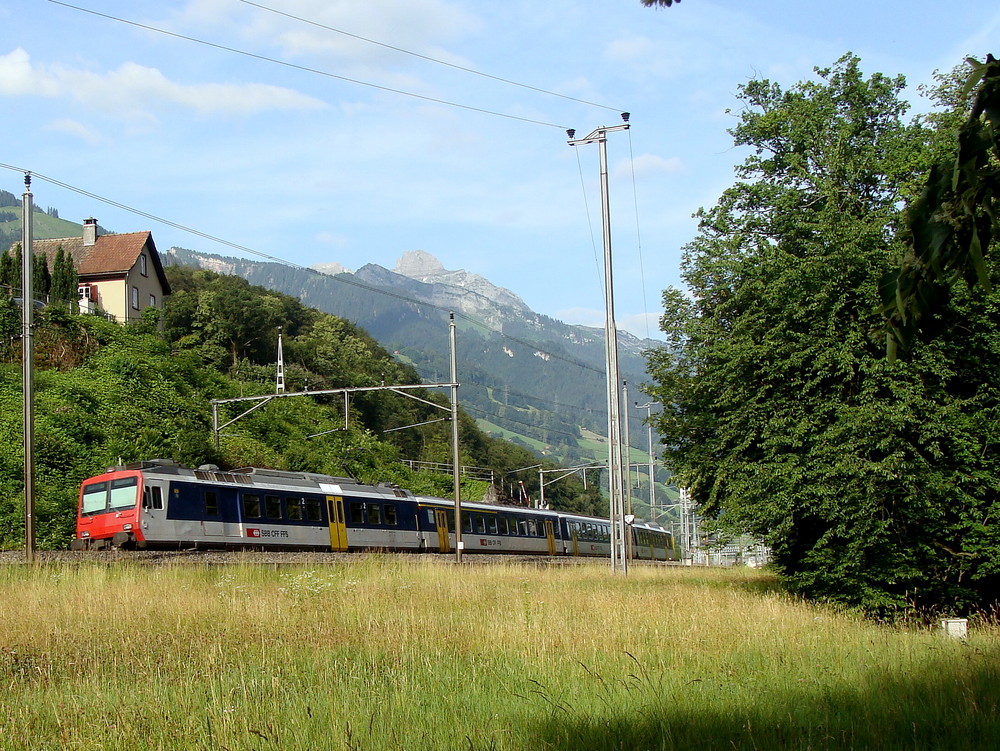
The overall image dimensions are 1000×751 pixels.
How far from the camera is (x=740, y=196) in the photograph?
2367cm

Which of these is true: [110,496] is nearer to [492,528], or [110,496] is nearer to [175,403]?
[175,403]

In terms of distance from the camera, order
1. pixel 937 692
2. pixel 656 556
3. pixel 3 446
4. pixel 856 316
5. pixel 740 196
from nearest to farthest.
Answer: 1. pixel 937 692
2. pixel 856 316
3. pixel 740 196
4. pixel 3 446
5. pixel 656 556

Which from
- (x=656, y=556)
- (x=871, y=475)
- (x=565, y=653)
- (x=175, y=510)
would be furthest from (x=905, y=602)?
(x=656, y=556)

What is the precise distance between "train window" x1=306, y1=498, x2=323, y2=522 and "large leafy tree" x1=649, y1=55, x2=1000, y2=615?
15.2m

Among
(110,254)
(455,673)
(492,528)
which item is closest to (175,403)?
(492,528)

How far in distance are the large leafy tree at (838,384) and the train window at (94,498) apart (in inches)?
663

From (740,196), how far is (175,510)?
1787cm

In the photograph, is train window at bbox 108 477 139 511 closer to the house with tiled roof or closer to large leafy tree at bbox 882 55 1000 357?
large leafy tree at bbox 882 55 1000 357

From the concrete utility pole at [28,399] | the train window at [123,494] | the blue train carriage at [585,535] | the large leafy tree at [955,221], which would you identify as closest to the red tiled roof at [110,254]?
the blue train carriage at [585,535]

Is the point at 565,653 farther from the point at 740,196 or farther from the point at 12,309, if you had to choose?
the point at 12,309

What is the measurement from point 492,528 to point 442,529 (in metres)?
4.27

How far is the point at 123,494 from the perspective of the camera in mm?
29188

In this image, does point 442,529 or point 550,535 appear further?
point 550,535

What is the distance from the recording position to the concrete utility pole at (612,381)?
28172mm
